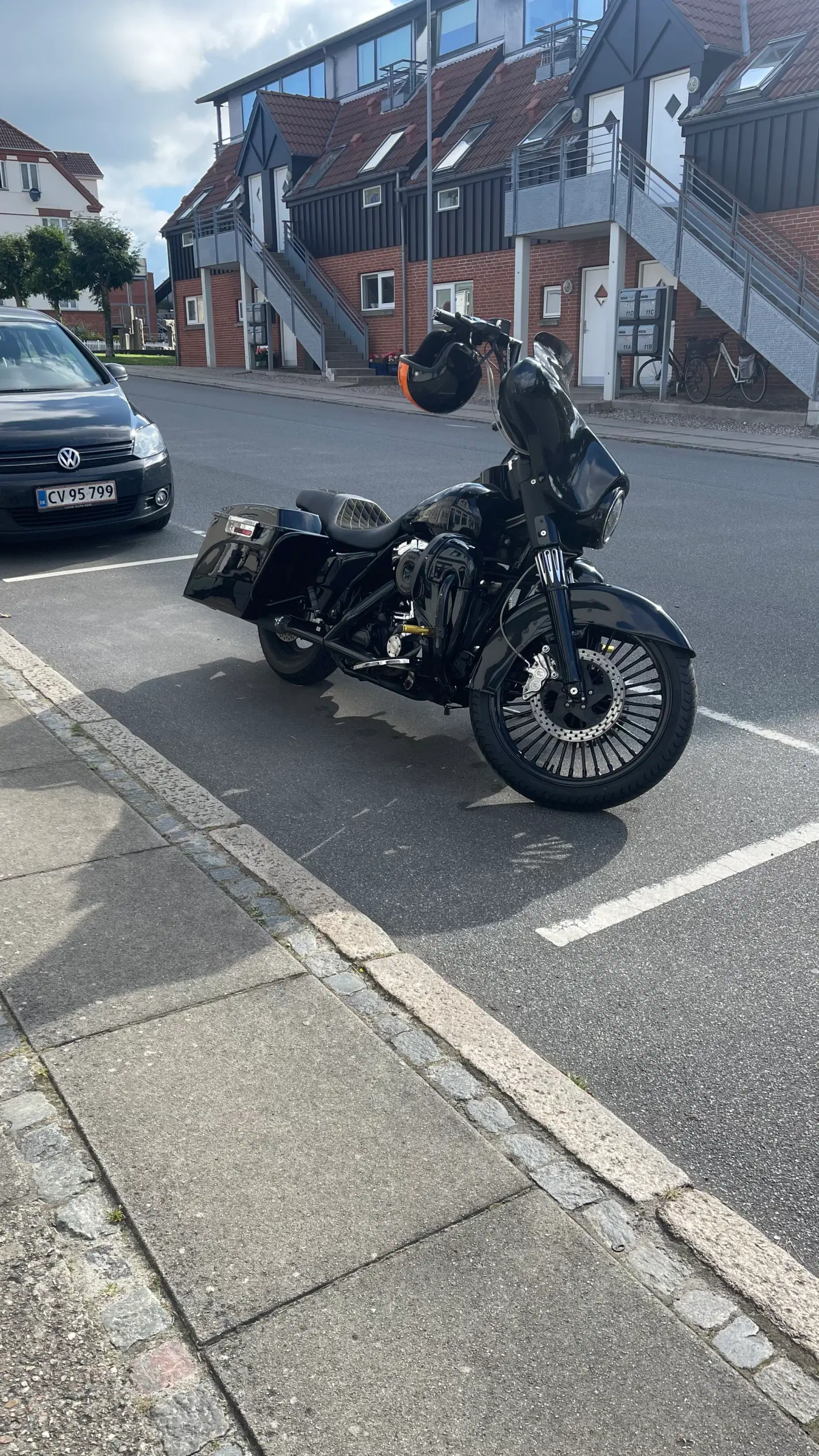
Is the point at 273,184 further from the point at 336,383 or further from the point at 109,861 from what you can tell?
the point at 109,861

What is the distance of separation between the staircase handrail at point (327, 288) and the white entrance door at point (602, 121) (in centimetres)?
1012

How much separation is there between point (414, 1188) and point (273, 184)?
139 ft

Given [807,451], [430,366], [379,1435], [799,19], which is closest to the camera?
[379,1435]

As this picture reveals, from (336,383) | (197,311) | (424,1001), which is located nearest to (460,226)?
(336,383)

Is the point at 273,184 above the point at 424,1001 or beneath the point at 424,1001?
above

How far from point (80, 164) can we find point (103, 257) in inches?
1751

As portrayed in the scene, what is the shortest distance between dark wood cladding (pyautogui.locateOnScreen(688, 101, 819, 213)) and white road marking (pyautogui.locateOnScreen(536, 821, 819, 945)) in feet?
69.7

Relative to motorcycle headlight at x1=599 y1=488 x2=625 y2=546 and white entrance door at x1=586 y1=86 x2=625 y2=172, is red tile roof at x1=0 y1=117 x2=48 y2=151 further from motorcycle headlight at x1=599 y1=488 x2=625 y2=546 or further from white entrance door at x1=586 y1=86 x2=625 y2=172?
motorcycle headlight at x1=599 y1=488 x2=625 y2=546

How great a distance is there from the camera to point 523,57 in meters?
32.1

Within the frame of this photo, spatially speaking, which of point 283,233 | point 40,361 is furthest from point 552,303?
point 40,361

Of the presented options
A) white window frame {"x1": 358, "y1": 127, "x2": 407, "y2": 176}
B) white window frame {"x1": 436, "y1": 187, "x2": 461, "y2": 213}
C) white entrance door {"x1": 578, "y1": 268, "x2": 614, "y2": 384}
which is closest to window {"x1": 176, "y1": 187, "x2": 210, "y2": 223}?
white window frame {"x1": 358, "y1": 127, "x2": 407, "y2": 176}

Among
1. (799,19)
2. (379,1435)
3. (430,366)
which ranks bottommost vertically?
(379,1435)

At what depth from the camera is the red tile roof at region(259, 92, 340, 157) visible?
38.5m

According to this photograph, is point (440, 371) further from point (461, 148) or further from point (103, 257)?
point (103, 257)
